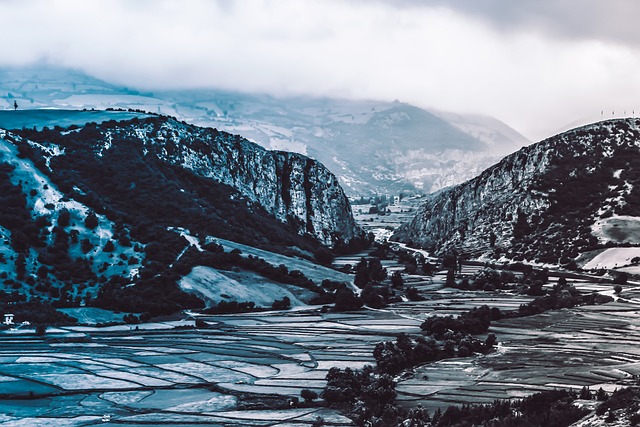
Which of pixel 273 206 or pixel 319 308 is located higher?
pixel 273 206

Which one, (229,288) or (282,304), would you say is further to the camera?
(282,304)

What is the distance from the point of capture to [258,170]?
172 m

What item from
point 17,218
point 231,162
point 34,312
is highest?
point 231,162

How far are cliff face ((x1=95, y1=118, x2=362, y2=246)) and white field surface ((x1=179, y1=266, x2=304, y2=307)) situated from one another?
5122 centimetres

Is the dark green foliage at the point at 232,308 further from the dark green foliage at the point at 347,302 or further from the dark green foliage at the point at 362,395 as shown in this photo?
the dark green foliage at the point at 362,395

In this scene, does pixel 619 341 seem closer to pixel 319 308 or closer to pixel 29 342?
pixel 319 308

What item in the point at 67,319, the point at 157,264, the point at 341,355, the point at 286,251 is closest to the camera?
the point at 341,355

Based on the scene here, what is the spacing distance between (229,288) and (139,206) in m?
31.0

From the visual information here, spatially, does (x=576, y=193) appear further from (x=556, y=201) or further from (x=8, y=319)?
(x=8, y=319)

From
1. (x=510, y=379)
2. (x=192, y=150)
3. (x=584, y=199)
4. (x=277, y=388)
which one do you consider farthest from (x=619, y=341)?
(x=192, y=150)

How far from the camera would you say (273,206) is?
171 m

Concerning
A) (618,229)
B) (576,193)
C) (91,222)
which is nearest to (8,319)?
(91,222)

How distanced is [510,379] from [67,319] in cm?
4914

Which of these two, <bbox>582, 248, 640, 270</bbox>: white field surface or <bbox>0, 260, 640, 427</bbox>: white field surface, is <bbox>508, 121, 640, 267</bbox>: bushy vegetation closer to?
<bbox>582, 248, 640, 270</bbox>: white field surface
